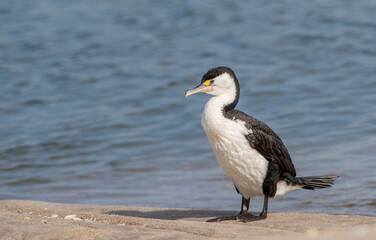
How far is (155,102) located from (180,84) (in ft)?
3.58

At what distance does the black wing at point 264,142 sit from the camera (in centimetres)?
634

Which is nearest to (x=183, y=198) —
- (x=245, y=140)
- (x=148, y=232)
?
(x=245, y=140)

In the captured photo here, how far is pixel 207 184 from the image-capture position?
8945 millimetres

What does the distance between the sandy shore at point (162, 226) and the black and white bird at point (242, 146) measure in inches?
12.8

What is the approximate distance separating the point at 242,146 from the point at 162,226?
3.57ft

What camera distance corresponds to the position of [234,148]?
631cm

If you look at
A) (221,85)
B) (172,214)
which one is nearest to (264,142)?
(221,85)

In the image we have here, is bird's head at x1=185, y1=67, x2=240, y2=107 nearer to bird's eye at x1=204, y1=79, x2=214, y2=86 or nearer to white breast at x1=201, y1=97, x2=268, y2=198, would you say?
bird's eye at x1=204, y1=79, x2=214, y2=86

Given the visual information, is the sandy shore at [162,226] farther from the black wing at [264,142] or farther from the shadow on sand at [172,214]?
the black wing at [264,142]

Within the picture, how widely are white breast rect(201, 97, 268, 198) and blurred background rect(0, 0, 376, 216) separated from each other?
143 centimetres

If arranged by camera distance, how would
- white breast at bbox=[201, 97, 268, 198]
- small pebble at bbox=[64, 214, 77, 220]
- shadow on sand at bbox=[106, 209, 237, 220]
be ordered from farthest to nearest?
shadow on sand at bbox=[106, 209, 237, 220], small pebble at bbox=[64, 214, 77, 220], white breast at bbox=[201, 97, 268, 198]

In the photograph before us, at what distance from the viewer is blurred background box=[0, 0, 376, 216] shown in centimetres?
908

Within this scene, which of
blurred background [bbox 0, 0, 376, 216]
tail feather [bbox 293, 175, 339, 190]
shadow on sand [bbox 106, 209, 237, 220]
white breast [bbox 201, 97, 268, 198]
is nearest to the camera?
white breast [bbox 201, 97, 268, 198]

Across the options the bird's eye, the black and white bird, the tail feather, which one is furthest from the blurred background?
the bird's eye
